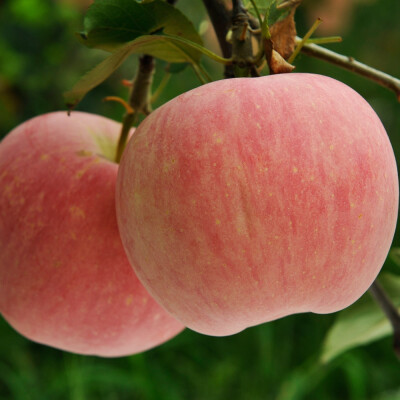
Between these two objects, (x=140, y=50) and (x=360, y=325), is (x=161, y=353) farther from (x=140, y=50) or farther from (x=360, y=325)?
(x=140, y=50)

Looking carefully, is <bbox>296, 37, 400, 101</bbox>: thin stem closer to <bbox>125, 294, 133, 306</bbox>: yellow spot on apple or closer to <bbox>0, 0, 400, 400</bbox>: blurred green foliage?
<bbox>125, 294, 133, 306</bbox>: yellow spot on apple

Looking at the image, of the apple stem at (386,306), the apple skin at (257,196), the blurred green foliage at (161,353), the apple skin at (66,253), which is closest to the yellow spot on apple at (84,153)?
the apple skin at (66,253)

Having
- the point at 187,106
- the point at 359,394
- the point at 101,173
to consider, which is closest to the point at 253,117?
the point at 187,106

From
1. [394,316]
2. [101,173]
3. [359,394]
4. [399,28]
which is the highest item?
[101,173]

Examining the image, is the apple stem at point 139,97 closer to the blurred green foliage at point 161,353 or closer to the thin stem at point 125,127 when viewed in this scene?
the thin stem at point 125,127

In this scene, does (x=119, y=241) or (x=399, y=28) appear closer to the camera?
(x=119, y=241)

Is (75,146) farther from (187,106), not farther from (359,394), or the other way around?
(359,394)

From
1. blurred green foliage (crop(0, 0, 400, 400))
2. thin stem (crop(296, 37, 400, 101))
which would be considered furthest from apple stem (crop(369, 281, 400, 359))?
blurred green foliage (crop(0, 0, 400, 400))
